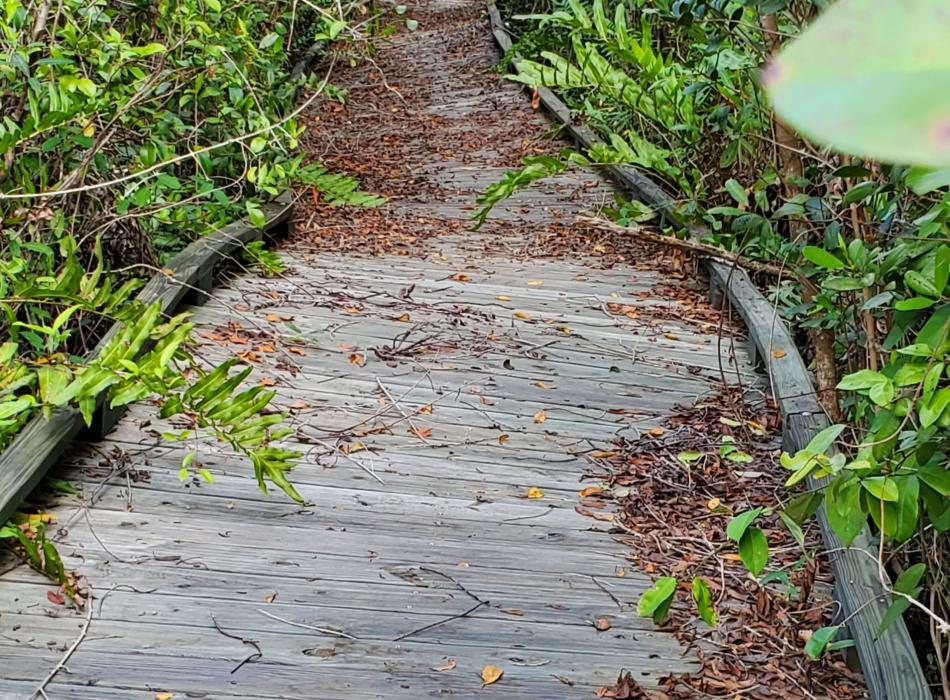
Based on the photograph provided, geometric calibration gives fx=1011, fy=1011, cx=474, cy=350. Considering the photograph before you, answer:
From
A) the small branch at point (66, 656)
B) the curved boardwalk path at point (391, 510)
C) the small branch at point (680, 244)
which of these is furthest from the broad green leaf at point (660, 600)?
the small branch at point (680, 244)

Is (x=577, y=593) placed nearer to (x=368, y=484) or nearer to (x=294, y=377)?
(x=368, y=484)

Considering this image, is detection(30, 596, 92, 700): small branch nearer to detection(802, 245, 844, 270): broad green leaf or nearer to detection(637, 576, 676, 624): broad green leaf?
detection(637, 576, 676, 624): broad green leaf

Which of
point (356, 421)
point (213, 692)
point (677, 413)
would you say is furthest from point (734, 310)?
point (213, 692)

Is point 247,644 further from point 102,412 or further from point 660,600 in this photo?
point 102,412

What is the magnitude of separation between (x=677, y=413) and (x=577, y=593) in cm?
142

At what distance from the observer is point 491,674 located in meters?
2.32

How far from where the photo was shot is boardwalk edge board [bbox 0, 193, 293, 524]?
2.64m

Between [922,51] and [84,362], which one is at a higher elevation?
[922,51]

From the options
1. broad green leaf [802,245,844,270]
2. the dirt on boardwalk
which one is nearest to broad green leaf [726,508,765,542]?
the dirt on boardwalk

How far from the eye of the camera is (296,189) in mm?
7215

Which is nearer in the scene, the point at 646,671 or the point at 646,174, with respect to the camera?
the point at 646,671

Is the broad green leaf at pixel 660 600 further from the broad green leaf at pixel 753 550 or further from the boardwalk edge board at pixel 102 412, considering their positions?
the boardwalk edge board at pixel 102 412

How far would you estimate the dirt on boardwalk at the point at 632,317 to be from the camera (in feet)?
8.06

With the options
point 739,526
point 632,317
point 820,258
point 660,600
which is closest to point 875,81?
point 739,526
